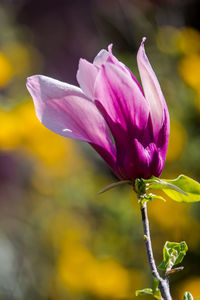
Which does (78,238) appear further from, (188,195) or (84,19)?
(84,19)

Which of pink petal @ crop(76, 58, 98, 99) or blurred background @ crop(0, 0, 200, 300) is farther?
blurred background @ crop(0, 0, 200, 300)

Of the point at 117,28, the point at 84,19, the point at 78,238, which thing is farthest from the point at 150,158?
the point at 84,19

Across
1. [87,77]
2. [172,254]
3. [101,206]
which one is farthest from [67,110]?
[101,206]

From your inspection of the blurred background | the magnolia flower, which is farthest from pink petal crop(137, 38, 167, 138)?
the blurred background

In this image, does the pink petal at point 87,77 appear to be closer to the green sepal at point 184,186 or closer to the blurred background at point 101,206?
the green sepal at point 184,186

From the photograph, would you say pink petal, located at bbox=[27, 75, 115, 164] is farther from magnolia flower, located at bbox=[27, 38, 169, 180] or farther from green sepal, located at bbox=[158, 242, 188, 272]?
green sepal, located at bbox=[158, 242, 188, 272]

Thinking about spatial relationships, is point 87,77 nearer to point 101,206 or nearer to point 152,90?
point 152,90
